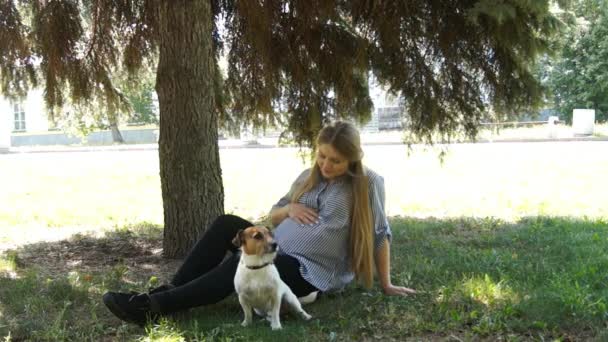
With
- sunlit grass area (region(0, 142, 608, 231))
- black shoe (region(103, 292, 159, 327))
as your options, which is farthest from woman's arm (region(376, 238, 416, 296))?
sunlit grass area (region(0, 142, 608, 231))

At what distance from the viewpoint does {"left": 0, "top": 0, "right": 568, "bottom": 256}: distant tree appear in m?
5.11

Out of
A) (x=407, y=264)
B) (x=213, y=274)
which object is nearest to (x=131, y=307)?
(x=213, y=274)

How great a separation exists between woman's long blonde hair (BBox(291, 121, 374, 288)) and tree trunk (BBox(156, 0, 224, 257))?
1.70m

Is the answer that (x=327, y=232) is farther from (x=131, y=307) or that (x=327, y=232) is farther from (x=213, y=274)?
(x=131, y=307)

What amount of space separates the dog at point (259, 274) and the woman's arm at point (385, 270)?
73 centimetres

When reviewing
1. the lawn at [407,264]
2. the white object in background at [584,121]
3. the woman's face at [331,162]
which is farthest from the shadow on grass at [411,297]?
the white object in background at [584,121]

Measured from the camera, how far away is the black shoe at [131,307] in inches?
134

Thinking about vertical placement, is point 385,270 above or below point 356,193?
below

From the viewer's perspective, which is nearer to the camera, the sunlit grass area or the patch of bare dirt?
the patch of bare dirt

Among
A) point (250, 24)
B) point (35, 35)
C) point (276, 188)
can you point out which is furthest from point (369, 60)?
point (276, 188)

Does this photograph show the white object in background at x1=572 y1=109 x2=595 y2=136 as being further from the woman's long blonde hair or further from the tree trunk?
the woman's long blonde hair

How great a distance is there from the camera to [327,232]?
3.73m

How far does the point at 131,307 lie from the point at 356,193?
1.44m

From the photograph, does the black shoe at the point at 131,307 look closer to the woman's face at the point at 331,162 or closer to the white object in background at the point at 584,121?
the woman's face at the point at 331,162
